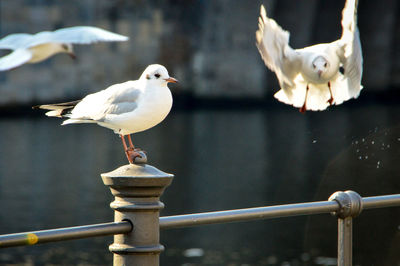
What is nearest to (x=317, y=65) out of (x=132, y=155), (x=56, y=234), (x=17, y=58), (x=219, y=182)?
(x=132, y=155)

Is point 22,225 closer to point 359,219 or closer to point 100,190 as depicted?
point 100,190

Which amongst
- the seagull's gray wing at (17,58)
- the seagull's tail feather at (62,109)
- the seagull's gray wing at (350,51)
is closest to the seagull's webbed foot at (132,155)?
the seagull's tail feather at (62,109)

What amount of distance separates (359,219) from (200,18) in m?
25.5

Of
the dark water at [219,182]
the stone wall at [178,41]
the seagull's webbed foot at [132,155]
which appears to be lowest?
the dark water at [219,182]

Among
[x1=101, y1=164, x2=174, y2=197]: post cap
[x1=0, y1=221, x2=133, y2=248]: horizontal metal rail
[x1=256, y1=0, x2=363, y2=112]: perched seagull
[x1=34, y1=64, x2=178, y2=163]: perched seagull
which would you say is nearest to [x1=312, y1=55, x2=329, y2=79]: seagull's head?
[x1=256, y1=0, x2=363, y2=112]: perched seagull

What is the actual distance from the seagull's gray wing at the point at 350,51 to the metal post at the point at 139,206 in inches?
61.9

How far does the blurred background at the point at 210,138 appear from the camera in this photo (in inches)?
519

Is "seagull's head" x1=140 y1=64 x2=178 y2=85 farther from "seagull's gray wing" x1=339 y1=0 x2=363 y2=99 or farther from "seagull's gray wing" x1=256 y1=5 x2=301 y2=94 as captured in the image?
"seagull's gray wing" x1=256 y1=5 x2=301 y2=94

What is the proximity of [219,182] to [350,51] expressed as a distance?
1341 centimetres

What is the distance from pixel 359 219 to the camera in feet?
37.5

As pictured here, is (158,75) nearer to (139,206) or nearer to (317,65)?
(139,206)

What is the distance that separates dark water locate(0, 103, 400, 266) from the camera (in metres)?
12.5

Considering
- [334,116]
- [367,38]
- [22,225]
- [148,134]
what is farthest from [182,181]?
[367,38]

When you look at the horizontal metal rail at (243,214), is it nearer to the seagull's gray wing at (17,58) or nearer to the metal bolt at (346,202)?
the metal bolt at (346,202)
